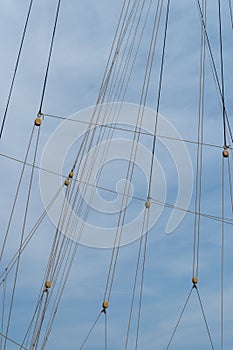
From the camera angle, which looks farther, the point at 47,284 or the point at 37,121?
the point at 37,121

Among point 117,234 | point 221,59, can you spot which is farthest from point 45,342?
point 221,59

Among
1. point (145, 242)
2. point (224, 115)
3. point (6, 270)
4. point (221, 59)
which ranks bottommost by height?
point (6, 270)

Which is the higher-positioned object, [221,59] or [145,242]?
[221,59]

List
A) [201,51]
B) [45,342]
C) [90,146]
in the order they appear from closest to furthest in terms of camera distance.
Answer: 1. [45,342]
2. [90,146]
3. [201,51]

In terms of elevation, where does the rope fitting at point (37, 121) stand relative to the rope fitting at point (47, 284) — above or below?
above

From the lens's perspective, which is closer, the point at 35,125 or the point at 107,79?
the point at 35,125

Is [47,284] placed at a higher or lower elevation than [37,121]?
lower

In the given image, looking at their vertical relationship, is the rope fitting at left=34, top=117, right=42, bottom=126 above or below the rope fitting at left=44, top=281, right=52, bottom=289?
above

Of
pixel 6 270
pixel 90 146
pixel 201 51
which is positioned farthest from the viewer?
pixel 201 51

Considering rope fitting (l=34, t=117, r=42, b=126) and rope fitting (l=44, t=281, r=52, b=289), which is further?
rope fitting (l=34, t=117, r=42, b=126)

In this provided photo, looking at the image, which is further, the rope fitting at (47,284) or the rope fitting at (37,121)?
the rope fitting at (37,121)

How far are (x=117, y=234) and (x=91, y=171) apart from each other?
1.00 metres

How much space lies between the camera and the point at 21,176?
720 centimetres

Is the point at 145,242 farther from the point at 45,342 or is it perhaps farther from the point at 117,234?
the point at 45,342
